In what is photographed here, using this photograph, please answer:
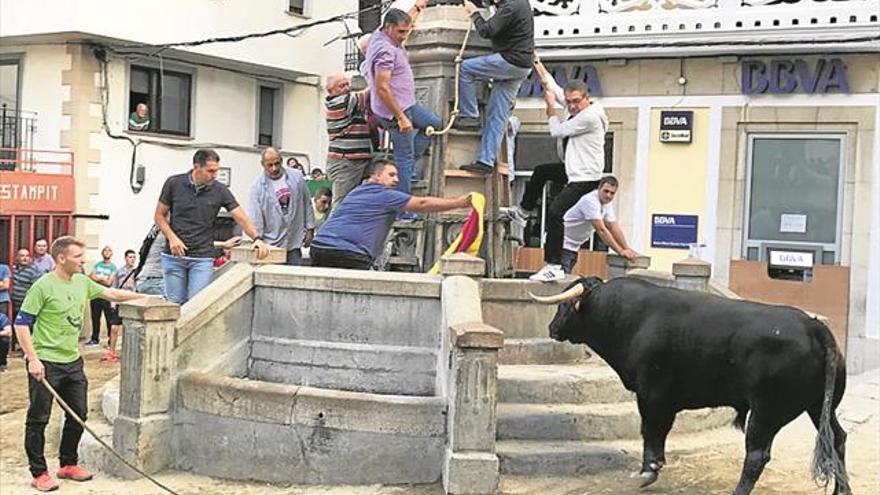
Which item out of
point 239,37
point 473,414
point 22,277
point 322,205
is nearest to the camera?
point 473,414

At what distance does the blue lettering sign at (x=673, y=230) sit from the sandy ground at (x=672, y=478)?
565cm

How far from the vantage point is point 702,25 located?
14.7 metres

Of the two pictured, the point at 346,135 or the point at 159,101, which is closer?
the point at 346,135

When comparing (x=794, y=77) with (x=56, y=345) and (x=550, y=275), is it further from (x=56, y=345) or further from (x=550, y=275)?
(x=56, y=345)

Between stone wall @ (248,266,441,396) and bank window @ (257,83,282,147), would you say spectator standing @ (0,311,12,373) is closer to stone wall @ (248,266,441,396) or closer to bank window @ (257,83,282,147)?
stone wall @ (248,266,441,396)

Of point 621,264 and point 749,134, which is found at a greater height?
point 749,134

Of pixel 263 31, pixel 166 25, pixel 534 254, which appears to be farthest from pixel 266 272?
pixel 263 31

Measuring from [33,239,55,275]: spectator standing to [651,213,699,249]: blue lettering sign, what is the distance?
837 cm

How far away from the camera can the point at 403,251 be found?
9.74 metres

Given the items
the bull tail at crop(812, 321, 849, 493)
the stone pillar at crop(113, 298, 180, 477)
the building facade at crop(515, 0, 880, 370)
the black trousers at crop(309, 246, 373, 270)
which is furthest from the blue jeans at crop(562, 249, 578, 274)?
the building facade at crop(515, 0, 880, 370)

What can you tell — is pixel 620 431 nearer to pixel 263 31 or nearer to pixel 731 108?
pixel 731 108

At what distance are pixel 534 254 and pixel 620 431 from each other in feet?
12.0

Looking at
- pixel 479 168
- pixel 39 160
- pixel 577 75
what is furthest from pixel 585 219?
pixel 39 160

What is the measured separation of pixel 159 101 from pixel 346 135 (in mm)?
11590
